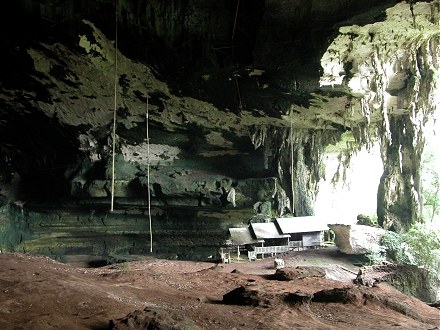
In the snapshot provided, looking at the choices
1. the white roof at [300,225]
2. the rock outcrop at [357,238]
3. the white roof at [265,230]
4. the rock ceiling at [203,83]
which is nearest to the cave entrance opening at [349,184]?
the rock ceiling at [203,83]

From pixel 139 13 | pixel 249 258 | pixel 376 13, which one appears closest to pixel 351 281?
pixel 249 258

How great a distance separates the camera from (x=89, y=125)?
1506 centimetres

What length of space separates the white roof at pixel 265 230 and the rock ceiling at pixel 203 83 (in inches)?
91.2

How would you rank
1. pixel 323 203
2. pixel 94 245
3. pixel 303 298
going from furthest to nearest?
pixel 323 203, pixel 94 245, pixel 303 298

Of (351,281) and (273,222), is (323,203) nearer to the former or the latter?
(273,222)

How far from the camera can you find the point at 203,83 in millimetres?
12445

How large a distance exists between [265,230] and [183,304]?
10.5 meters

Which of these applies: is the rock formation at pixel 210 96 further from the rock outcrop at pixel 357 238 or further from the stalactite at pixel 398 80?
the rock outcrop at pixel 357 238

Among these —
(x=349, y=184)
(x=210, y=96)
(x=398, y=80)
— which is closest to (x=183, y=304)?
(x=210, y=96)

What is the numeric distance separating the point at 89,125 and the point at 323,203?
25.2 m

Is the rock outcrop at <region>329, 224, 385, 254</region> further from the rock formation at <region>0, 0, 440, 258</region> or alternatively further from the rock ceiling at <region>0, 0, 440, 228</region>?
the rock ceiling at <region>0, 0, 440, 228</region>

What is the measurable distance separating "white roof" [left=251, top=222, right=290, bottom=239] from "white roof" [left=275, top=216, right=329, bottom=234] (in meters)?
0.27

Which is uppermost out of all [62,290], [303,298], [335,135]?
[335,135]

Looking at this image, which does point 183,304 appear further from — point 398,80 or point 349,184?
point 349,184
